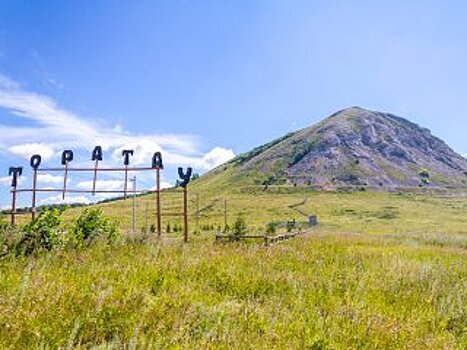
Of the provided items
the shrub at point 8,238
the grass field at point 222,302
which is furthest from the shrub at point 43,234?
the grass field at point 222,302

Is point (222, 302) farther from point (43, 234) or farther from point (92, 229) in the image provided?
point (92, 229)

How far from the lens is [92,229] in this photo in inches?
468

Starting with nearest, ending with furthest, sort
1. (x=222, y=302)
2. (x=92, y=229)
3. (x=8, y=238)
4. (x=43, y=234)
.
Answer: (x=222, y=302) → (x=8, y=238) → (x=43, y=234) → (x=92, y=229)

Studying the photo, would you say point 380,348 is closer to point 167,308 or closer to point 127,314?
point 167,308

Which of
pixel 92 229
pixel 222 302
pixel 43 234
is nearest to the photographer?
pixel 222 302

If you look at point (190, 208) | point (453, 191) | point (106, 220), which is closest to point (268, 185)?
point (190, 208)

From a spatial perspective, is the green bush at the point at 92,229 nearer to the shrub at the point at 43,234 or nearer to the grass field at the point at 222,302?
the shrub at the point at 43,234

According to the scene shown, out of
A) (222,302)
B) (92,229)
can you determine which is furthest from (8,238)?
(222,302)

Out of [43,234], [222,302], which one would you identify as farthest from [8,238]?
[222,302]

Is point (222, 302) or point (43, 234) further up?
point (43, 234)

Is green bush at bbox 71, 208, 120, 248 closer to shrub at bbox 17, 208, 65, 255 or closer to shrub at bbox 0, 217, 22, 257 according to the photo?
shrub at bbox 17, 208, 65, 255

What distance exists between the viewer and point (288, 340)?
15.7ft

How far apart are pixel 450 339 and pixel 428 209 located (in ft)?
420

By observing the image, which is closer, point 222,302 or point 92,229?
point 222,302
